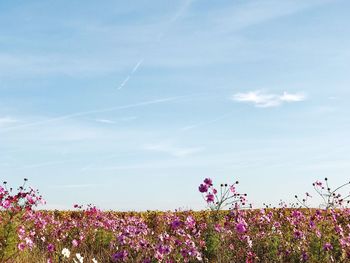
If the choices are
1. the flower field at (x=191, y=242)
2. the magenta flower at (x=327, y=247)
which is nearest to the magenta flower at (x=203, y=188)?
the flower field at (x=191, y=242)

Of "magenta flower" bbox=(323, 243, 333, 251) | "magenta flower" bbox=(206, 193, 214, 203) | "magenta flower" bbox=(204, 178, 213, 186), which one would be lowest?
"magenta flower" bbox=(323, 243, 333, 251)

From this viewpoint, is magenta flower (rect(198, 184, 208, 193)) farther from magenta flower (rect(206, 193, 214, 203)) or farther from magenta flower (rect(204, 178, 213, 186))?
magenta flower (rect(206, 193, 214, 203))

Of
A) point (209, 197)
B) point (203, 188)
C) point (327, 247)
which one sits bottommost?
point (327, 247)

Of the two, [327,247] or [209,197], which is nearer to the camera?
[327,247]

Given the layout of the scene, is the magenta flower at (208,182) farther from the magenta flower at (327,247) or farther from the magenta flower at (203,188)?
the magenta flower at (327,247)

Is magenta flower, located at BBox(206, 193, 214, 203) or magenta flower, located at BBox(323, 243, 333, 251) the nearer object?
magenta flower, located at BBox(323, 243, 333, 251)

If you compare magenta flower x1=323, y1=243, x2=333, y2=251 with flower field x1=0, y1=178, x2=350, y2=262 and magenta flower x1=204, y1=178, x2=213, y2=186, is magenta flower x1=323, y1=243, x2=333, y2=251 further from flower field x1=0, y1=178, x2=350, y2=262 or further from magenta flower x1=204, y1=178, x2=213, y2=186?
magenta flower x1=204, y1=178, x2=213, y2=186

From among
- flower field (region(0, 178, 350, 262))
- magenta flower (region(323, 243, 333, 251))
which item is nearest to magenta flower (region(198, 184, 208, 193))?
flower field (region(0, 178, 350, 262))

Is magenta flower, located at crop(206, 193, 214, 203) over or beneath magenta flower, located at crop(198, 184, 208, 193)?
beneath

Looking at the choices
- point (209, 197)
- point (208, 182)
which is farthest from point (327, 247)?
point (208, 182)

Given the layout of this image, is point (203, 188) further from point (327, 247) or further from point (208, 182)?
point (327, 247)

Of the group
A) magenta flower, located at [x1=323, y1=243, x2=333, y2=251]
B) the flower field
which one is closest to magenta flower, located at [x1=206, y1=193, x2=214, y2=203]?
the flower field

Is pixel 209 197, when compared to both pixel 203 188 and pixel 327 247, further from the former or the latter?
pixel 327 247

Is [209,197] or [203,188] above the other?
[203,188]
